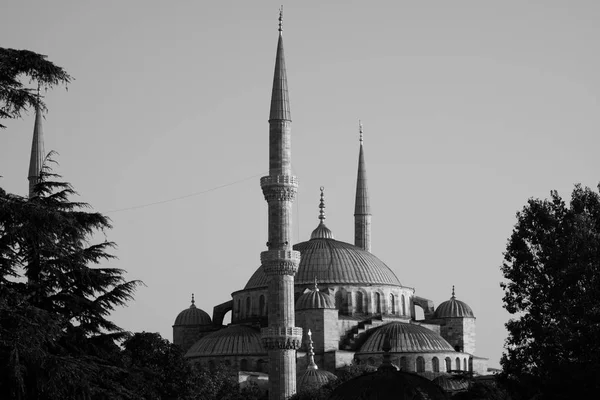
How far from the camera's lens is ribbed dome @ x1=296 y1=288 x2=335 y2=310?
69312 mm

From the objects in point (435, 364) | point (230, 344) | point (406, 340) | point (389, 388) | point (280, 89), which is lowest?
point (389, 388)

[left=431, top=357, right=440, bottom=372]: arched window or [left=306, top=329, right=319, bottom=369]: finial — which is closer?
[left=306, top=329, right=319, bottom=369]: finial

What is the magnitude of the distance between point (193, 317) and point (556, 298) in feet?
157

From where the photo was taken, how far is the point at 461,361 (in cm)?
7025

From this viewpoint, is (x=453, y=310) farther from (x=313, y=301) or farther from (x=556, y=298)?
(x=556, y=298)

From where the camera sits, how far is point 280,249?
2234 inches

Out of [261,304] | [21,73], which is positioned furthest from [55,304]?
[261,304]

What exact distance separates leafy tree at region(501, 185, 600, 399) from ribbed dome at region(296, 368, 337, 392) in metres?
28.0

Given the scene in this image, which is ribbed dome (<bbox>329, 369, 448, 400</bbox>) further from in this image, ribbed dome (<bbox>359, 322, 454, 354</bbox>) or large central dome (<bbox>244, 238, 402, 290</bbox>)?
large central dome (<bbox>244, 238, 402, 290</bbox>)

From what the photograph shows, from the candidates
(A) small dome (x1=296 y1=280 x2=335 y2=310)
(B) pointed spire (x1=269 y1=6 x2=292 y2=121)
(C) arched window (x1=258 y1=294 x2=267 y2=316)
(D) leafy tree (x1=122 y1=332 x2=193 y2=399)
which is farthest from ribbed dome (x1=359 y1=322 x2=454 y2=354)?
(D) leafy tree (x1=122 y1=332 x2=193 y2=399)

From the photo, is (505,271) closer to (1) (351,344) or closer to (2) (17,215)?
(2) (17,215)

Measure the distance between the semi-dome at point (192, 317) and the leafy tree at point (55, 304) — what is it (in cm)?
5318

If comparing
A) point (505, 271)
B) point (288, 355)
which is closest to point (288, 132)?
point (288, 355)

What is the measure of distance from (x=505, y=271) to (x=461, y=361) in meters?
37.4
